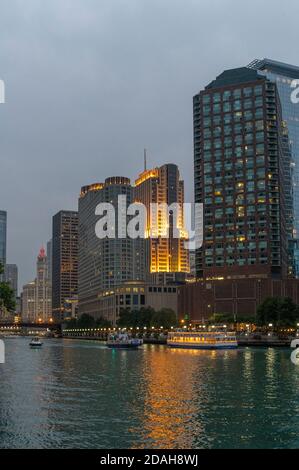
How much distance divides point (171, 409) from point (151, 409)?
6.68 feet

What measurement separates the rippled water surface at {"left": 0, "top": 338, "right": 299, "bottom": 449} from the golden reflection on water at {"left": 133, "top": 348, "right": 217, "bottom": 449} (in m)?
0.08

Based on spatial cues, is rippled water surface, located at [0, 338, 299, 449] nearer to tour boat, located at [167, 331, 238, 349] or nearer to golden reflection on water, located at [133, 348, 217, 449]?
golden reflection on water, located at [133, 348, 217, 449]

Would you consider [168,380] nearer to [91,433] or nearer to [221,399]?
[221,399]

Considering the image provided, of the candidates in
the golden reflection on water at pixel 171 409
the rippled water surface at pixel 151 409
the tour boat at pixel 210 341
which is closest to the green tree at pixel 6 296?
the rippled water surface at pixel 151 409

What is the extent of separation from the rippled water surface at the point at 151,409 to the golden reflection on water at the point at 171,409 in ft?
0.27

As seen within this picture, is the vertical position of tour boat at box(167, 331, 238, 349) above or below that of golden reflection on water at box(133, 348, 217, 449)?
above

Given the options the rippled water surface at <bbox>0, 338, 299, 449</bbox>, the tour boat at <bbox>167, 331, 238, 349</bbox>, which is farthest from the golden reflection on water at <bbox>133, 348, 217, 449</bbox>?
the tour boat at <bbox>167, 331, 238, 349</bbox>

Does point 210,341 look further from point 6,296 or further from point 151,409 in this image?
point 151,409

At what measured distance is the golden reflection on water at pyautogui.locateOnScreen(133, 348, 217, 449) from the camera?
166 ft

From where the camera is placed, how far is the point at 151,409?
213 ft

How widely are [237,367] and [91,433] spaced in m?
66.2

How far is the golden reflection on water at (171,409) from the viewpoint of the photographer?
5059cm

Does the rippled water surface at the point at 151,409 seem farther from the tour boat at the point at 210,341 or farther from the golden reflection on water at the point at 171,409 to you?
the tour boat at the point at 210,341
